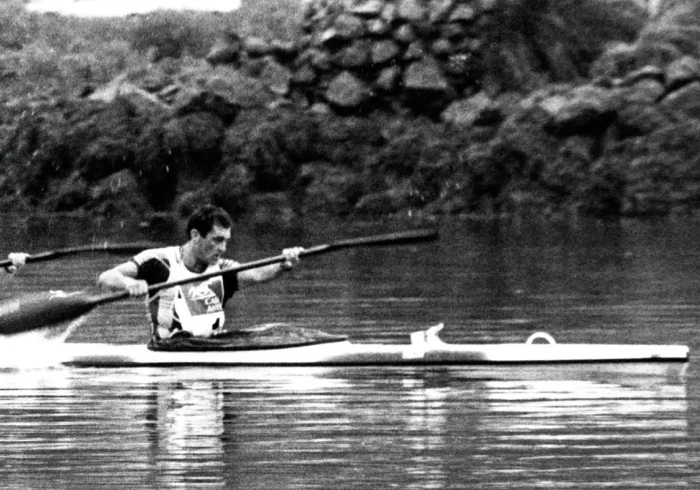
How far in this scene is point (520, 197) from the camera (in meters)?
44.1

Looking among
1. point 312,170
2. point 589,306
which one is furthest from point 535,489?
point 312,170

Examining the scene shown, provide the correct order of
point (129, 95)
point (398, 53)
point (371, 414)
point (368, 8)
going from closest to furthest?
point (371, 414) → point (398, 53) → point (368, 8) → point (129, 95)

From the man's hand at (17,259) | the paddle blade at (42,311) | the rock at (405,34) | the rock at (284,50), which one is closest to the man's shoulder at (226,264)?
the paddle blade at (42,311)

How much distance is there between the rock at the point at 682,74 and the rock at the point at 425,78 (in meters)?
5.40

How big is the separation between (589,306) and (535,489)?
470 inches

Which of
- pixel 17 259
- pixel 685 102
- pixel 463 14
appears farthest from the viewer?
pixel 463 14

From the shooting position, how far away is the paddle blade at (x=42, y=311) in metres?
15.9

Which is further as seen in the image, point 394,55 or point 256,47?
point 256,47

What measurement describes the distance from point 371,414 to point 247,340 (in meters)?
2.63

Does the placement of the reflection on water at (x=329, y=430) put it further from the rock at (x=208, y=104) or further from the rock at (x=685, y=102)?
the rock at (x=208, y=104)

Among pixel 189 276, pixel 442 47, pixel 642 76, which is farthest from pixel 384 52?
pixel 189 276

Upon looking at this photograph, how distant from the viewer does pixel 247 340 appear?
50.1ft

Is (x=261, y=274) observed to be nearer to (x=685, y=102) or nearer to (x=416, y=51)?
(x=685, y=102)

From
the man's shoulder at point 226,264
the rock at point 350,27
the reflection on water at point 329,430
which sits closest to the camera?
the reflection on water at point 329,430
